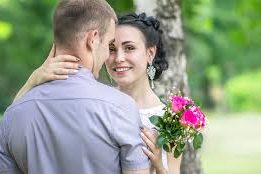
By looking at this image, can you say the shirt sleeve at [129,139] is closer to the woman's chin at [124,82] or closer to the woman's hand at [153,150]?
the woman's hand at [153,150]

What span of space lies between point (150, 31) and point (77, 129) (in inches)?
40.7

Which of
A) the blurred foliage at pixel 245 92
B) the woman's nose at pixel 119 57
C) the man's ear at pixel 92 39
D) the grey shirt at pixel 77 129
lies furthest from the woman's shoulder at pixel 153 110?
the blurred foliage at pixel 245 92

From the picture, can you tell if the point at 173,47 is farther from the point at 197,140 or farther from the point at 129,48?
the point at 197,140

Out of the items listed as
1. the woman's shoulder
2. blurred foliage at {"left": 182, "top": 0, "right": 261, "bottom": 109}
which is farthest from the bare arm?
blurred foliage at {"left": 182, "top": 0, "right": 261, "bottom": 109}

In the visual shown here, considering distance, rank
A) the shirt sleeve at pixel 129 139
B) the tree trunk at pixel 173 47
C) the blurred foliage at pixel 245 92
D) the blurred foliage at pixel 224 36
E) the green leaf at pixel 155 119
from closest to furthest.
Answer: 1. the shirt sleeve at pixel 129 139
2. the green leaf at pixel 155 119
3. the tree trunk at pixel 173 47
4. the blurred foliage at pixel 224 36
5. the blurred foliage at pixel 245 92

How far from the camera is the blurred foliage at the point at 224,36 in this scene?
482 inches

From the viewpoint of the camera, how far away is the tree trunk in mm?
4969

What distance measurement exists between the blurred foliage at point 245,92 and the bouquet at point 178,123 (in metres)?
36.2

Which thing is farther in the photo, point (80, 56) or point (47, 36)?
point (47, 36)

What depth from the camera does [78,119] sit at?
291 cm

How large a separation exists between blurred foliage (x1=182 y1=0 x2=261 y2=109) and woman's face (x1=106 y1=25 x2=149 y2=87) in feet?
23.8

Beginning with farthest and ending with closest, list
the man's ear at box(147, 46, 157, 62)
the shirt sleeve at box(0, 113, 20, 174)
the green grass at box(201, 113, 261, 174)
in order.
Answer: the green grass at box(201, 113, 261, 174)
the man's ear at box(147, 46, 157, 62)
the shirt sleeve at box(0, 113, 20, 174)

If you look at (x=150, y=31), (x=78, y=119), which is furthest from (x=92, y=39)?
(x=150, y=31)

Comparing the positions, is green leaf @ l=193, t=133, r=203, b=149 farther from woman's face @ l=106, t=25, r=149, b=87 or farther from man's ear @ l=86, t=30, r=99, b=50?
man's ear @ l=86, t=30, r=99, b=50
